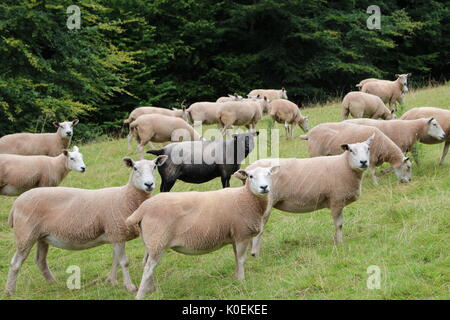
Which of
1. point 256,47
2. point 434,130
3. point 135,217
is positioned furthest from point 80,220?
point 256,47

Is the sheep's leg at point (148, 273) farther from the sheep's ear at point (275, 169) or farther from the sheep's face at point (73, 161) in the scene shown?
the sheep's face at point (73, 161)

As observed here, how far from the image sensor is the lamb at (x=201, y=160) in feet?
Answer: 33.3

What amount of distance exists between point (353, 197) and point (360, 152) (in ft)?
2.17

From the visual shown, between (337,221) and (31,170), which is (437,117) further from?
(31,170)

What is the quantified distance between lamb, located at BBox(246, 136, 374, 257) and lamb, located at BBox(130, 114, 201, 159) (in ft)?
18.7

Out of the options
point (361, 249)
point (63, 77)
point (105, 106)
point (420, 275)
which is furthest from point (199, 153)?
point (105, 106)

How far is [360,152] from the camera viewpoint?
8.05m

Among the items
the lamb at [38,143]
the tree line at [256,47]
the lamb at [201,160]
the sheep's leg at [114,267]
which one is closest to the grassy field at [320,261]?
the sheep's leg at [114,267]

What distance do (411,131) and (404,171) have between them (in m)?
1.17

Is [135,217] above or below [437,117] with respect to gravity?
below

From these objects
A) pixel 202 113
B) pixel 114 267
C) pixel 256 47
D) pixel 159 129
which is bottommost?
pixel 114 267

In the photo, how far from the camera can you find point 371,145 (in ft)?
33.9

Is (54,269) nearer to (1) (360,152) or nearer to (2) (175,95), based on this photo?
(1) (360,152)

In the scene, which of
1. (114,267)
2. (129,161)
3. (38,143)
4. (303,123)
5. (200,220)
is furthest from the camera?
(303,123)
